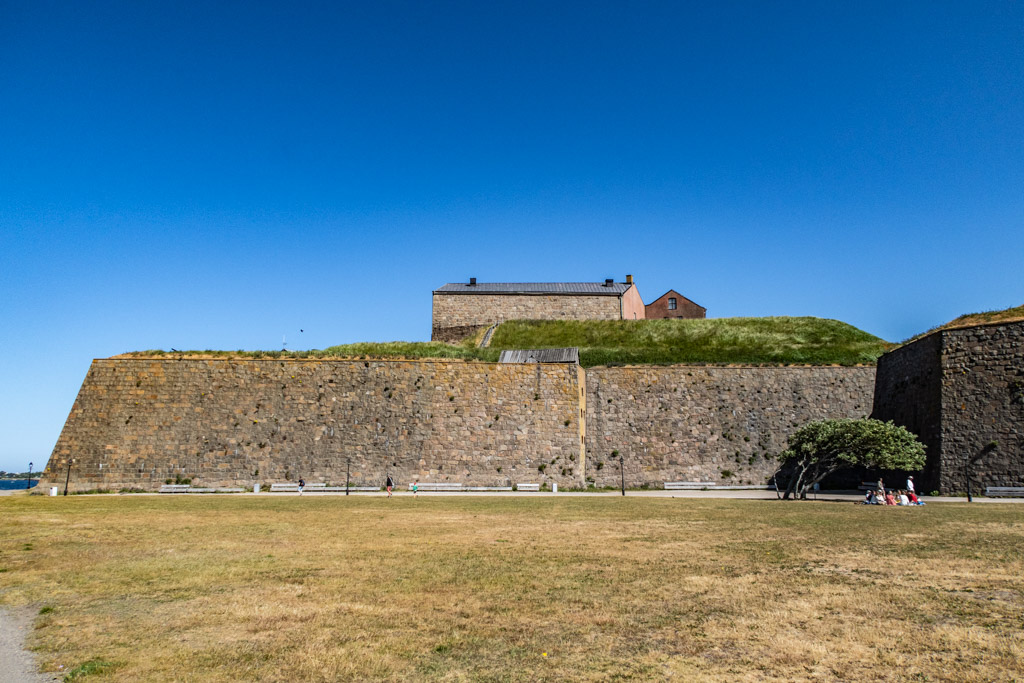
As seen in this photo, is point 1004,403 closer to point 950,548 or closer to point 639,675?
point 950,548

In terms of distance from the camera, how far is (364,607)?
26.1 feet

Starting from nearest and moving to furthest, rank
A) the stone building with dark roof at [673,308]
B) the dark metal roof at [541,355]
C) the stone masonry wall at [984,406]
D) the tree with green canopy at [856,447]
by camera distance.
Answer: the stone masonry wall at [984,406] < the tree with green canopy at [856,447] < the dark metal roof at [541,355] < the stone building with dark roof at [673,308]

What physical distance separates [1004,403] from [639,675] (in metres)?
26.4

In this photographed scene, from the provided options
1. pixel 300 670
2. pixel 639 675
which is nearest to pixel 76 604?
pixel 300 670

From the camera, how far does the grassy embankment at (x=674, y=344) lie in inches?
1537

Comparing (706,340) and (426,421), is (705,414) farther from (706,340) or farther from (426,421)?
(426,421)

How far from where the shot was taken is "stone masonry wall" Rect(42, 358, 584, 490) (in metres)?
33.8

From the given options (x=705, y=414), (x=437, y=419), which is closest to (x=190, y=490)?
(x=437, y=419)


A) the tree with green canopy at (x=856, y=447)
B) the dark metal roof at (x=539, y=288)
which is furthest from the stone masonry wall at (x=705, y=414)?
the dark metal roof at (x=539, y=288)

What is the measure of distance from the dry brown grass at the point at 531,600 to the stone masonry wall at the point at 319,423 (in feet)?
59.3

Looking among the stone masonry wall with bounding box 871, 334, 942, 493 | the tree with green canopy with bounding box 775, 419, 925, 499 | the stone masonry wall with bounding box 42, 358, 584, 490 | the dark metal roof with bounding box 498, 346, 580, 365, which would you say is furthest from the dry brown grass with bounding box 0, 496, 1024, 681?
the dark metal roof with bounding box 498, 346, 580, 365

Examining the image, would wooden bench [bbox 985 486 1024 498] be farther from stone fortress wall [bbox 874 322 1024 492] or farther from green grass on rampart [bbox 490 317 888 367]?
green grass on rampart [bbox 490 317 888 367]

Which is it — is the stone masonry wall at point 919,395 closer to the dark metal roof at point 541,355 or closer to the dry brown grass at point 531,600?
the dry brown grass at point 531,600

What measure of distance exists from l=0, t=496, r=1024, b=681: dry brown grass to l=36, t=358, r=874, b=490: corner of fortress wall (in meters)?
18.1
